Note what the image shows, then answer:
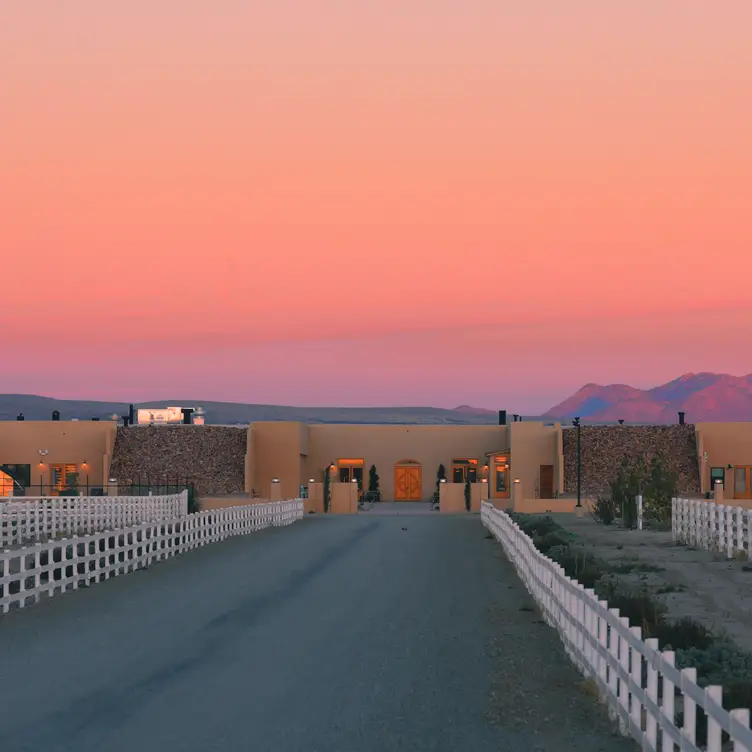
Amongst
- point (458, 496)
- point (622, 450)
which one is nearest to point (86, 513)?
point (458, 496)

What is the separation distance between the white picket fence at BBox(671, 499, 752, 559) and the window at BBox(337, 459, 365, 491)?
145 feet

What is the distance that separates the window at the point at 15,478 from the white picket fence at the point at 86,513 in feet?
66.9

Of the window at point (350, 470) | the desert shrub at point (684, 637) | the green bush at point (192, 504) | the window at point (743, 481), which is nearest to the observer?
the desert shrub at point (684, 637)

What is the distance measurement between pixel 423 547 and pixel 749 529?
9.57 meters

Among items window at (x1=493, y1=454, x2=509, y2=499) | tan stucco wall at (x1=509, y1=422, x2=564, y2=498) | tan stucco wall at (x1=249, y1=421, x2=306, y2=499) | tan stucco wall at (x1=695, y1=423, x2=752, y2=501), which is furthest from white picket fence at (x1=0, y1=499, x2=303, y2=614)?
tan stucco wall at (x1=695, y1=423, x2=752, y2=501)

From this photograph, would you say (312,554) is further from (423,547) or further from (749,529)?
(749,529)

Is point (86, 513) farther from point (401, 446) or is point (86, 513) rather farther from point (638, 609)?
point (638, 609)

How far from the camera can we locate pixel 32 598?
825 inches

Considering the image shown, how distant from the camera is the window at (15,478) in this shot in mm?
71681

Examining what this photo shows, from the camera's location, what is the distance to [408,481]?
7938 centimetres

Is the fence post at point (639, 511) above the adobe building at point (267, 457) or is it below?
below

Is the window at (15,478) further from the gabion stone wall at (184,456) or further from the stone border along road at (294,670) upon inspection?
the stone border along road at (294,670)

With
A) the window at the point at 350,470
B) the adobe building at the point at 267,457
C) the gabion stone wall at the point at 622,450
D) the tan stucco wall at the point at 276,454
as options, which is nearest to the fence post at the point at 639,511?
the adobe building at the point at 267,457

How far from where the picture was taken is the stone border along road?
33.0 feet
